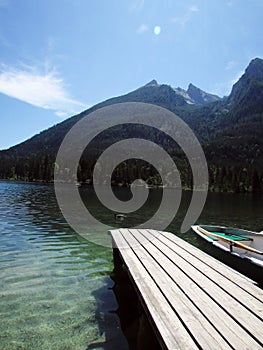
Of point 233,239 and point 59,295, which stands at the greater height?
point 233,239

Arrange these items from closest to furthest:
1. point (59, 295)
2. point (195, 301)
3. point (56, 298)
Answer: point (195, 301) < point (56, 298) < point (59, 295)

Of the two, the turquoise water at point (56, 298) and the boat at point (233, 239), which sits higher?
the boat at point (233, 239)

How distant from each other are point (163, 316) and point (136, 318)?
336cm

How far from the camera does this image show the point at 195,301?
6070 millimetres

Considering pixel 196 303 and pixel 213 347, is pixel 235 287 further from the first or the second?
pixel 213 347

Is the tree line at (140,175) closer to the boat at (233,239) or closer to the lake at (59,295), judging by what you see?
the boat at (233,239)

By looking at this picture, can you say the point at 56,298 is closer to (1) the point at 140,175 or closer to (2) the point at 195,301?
(2) the point at 195,301

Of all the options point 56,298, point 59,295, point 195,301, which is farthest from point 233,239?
point 195,301

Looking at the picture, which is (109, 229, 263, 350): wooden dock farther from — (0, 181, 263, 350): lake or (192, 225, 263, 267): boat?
(192, 225, 263, 267): boat

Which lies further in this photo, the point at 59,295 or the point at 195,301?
the point at 59,295

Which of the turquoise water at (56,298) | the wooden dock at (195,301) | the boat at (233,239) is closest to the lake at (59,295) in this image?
the turquoise water at (56,298)

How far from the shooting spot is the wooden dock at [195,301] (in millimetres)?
4648

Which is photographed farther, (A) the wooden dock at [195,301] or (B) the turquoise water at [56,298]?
(B) the turquoise water at [56,298]

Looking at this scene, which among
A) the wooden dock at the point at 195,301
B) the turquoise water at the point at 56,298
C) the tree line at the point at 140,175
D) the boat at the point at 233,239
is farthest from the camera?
the tree line at the point at 140,175
